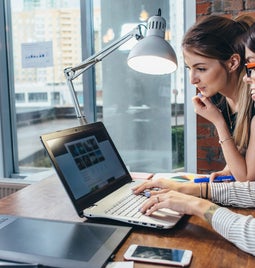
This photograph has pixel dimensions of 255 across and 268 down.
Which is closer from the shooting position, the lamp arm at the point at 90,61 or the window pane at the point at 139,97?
the lamp arm at the point at 90,61

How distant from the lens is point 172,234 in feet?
2.81

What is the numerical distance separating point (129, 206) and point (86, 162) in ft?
0.58

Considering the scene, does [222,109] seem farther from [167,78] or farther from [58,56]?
[58,56]

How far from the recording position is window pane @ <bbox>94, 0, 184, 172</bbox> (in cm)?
204

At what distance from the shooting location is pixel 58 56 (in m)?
2.27

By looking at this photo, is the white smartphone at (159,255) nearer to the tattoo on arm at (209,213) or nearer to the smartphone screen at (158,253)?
the smartphone screen at (158,253)

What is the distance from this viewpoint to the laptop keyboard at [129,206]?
942 millimetres

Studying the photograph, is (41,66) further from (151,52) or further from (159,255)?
(159,255)

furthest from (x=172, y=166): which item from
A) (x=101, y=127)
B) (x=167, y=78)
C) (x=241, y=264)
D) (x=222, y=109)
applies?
(x=241, y=264)

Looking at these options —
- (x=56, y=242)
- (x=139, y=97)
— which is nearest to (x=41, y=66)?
(x=139, y=97)

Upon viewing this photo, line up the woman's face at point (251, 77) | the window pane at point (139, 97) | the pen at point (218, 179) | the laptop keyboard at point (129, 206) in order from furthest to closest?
the window pane at point (139, 97), the pen at point (218, 179), the woman's face at point (251, 77), the laptop keyboard at point (129, 206)

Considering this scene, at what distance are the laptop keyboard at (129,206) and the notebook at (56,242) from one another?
0.07 metres

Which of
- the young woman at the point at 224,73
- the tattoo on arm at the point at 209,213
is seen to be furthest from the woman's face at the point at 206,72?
the tattoo on arm at the point at 209,213

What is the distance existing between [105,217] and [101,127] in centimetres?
40
